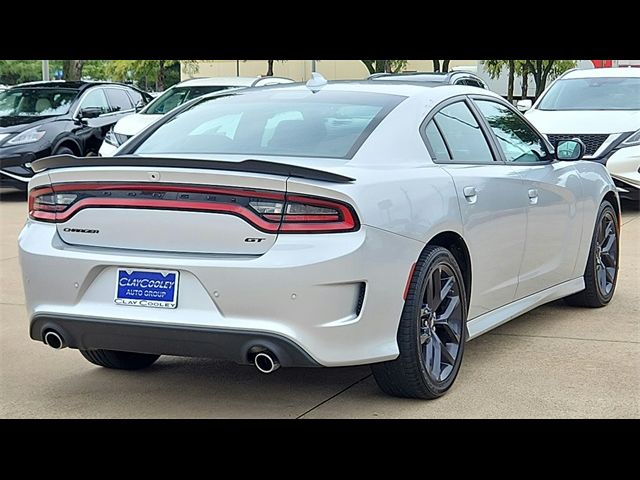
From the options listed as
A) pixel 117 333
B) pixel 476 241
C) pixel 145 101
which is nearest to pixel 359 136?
pixel 476 241

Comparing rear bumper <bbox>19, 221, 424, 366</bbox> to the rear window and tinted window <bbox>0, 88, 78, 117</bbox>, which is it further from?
tinted window <bbox>0, 88, 78, 117</bbox>

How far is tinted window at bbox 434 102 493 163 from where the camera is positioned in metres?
5.54

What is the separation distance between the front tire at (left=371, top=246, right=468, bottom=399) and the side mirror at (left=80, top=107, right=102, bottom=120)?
11.0 meters

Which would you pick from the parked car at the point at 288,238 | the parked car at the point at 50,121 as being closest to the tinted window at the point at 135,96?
the parked car at the point at 50,121

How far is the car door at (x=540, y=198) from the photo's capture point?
6.05m

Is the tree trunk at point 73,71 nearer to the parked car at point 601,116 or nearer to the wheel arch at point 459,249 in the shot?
the parked car at point 601,116

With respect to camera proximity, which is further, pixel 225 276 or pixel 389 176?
pixel 389 176

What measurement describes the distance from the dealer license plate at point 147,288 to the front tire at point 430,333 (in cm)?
107

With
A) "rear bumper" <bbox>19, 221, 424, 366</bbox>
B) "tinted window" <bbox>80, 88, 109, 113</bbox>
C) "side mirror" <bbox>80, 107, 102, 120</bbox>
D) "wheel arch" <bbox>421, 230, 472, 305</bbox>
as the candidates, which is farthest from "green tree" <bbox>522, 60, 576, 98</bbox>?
"rear bumper" <bbox>19, 221, 424, 366</bbox>

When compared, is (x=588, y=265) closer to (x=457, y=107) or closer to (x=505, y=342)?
(x=505, y=342)

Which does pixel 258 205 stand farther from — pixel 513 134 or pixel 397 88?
pixel 513 134

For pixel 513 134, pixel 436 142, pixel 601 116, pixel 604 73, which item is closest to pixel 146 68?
pixel 604 73

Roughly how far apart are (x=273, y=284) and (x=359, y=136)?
1.10 meters
